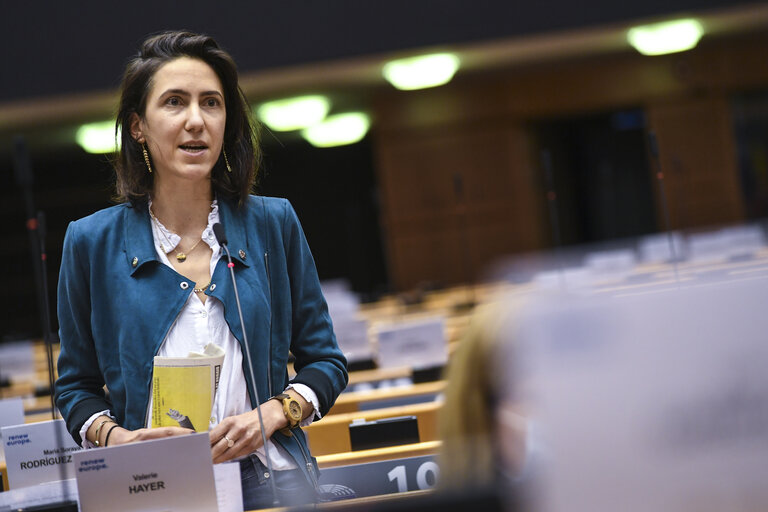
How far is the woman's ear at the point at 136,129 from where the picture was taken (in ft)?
5.54

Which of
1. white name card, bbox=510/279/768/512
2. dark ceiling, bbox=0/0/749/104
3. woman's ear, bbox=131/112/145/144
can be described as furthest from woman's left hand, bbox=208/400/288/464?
dark ceiling, bbox=0/0/749/104

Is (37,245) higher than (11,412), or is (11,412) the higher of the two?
(37,245)

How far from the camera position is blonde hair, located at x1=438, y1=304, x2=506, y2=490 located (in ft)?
2.57

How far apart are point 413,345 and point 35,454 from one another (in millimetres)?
2248

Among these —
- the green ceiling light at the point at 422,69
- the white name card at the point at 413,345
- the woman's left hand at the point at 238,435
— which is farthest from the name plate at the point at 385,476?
the green ceiling light at the point at 422,69

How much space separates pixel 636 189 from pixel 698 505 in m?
11.0

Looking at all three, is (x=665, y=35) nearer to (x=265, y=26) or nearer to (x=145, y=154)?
(x=265, y=26)

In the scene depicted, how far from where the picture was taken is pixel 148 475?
4.36ft

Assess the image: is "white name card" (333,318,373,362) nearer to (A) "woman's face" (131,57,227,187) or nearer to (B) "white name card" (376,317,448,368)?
(B) "white name card" (376,317,448,368)

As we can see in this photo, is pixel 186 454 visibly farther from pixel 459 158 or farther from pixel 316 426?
pixel 459 158

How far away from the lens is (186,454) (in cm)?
132

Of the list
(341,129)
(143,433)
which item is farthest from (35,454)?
(341,129)

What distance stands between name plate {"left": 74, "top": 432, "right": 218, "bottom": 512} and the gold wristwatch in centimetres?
23

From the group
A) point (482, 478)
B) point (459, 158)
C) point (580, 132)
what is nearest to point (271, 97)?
point (459, 158)
